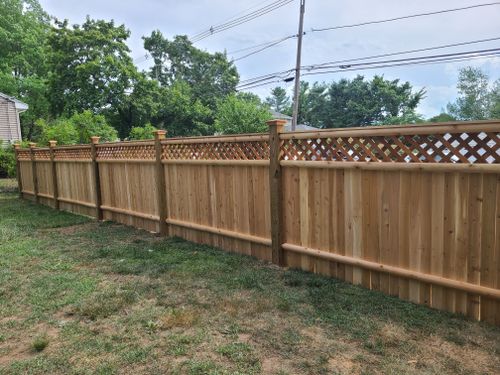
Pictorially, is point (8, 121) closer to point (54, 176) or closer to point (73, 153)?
point (54, 176)

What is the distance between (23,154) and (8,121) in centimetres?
1042

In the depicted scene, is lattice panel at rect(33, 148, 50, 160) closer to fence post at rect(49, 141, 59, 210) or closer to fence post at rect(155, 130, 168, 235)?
fence post at rect(49, 141, 59, 210)

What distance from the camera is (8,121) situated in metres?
19.1

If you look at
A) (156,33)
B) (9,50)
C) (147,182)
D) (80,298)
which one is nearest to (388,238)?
(80,298)

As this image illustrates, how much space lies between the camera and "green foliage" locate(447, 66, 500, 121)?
37.4 metres

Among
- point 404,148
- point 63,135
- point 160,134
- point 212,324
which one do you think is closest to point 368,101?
point 63,135

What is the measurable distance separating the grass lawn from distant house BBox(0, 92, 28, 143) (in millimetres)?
17248

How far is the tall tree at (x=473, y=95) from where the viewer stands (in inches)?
1492

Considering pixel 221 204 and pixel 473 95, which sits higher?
pixel 473 95

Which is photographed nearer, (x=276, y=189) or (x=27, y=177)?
(x=276, y=189)

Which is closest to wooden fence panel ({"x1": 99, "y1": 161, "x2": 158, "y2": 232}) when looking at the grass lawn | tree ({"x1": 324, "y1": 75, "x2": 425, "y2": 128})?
the grass lawn

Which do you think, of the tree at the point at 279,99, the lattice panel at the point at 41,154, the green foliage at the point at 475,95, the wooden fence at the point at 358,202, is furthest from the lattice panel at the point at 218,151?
the tree at the point at 279,99

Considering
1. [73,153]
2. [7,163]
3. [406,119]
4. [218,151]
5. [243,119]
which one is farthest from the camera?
[406,119]

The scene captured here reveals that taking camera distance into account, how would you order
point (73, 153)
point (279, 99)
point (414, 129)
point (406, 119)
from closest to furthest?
point (414, 129) < point (73, 153) < point (406, 119) < point (279, 99)
